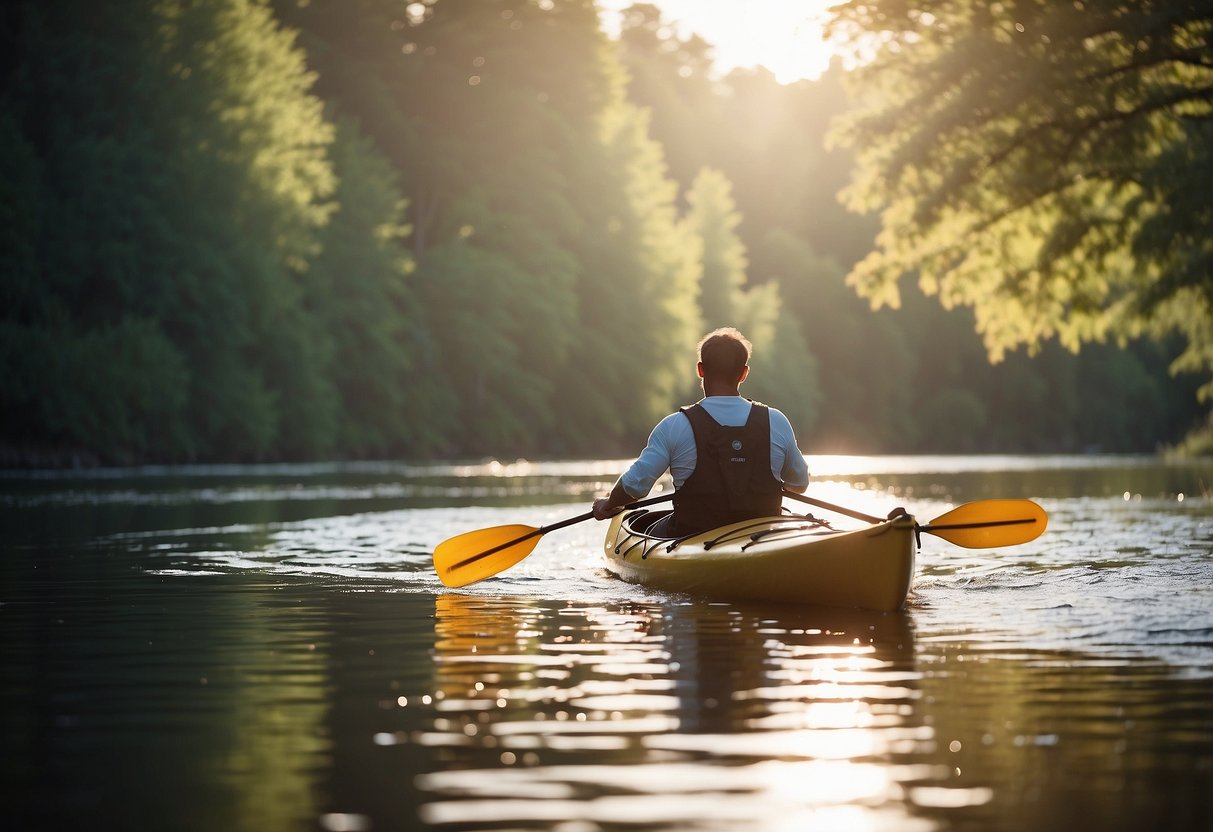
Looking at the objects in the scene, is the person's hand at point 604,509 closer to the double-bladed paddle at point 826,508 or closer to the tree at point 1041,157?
the double-bladed paddle at point 826,508

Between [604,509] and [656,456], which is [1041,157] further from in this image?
[656,456]

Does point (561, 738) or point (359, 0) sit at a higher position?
point (359, 0)

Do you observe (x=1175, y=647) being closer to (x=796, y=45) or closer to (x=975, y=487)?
(x=796, y=45)

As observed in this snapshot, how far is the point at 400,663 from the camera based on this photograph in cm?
688

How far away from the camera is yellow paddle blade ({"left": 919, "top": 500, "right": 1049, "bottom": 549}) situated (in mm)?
9969

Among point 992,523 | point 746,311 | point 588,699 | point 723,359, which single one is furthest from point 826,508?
point 746,311

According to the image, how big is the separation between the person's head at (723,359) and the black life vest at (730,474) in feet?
0.59

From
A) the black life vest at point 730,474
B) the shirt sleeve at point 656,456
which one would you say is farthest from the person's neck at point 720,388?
the shirt sleeve at point 656,456

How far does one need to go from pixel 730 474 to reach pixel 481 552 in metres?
1.73

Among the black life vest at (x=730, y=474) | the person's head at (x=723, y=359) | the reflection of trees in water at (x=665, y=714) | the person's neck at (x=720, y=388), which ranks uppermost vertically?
the person's head at (x=723, y=359)

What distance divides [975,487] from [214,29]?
57.0ft

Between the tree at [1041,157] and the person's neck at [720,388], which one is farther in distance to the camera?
the tree at [1041,157]

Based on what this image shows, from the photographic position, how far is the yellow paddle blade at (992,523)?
392 inches

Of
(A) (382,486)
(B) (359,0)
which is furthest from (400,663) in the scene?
(B) (359,0)
